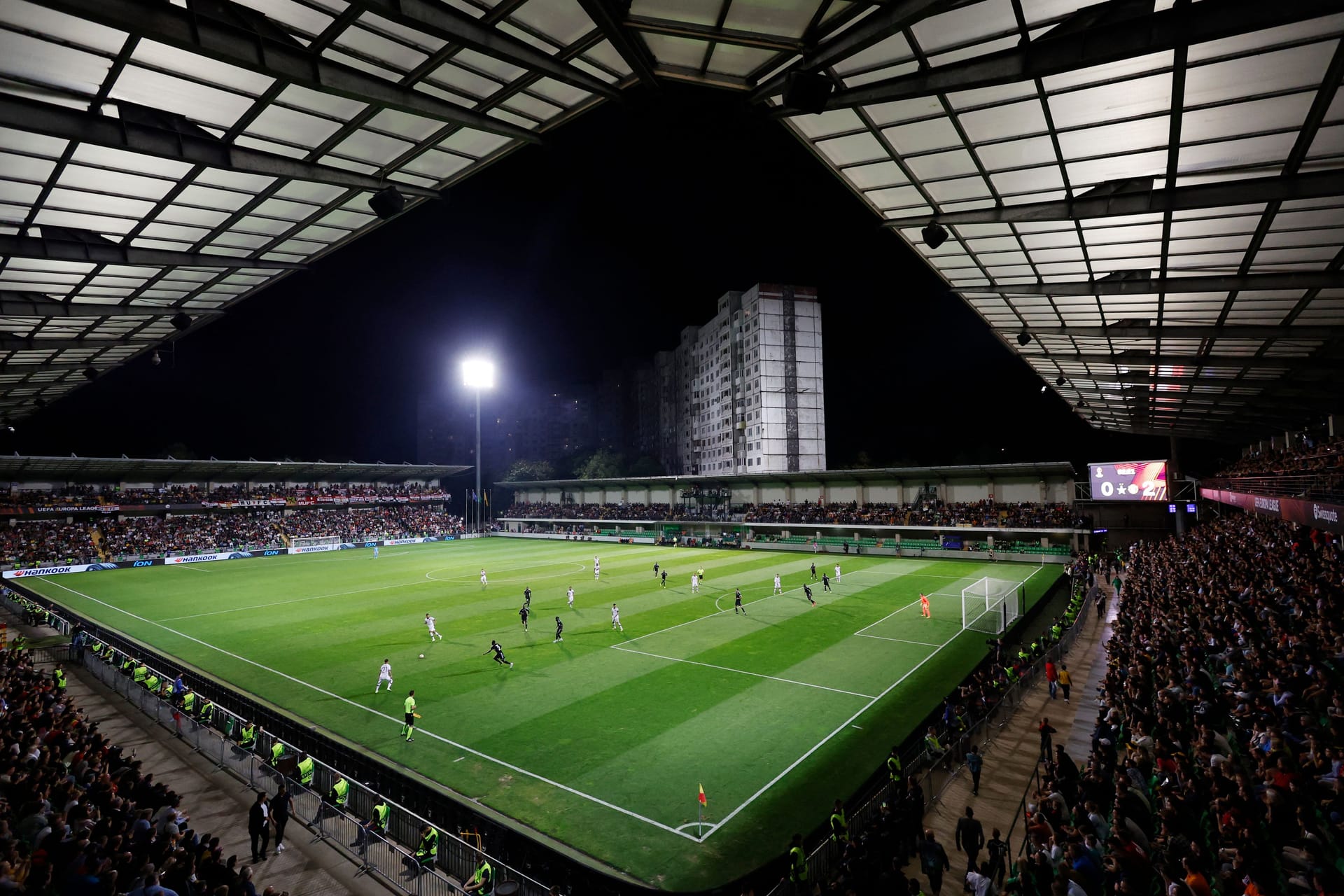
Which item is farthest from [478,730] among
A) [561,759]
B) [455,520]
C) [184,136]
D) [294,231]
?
[455,520]

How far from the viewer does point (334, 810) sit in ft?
39.1

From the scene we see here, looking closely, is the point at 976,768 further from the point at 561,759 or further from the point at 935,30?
the point at 935,30

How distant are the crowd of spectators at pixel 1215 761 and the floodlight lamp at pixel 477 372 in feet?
232

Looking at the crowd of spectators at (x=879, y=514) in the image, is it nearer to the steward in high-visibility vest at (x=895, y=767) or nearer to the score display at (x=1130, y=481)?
the score display at (x=1130, y=481)

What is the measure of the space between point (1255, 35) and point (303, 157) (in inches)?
597

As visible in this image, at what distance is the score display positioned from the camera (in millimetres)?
41656

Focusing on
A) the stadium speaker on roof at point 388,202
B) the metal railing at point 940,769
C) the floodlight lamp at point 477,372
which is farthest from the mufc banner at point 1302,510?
the floodlight lamp at point 477,372

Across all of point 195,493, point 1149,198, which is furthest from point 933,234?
point 195,493

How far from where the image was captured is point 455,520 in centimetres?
8981

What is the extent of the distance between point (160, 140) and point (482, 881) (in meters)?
13.4

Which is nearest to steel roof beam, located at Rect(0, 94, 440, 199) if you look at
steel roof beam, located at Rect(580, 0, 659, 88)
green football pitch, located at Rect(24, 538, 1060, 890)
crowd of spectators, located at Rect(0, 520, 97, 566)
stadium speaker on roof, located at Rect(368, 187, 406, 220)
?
stadium speaker on roof, located at Rect(368, 187, 406, 220)

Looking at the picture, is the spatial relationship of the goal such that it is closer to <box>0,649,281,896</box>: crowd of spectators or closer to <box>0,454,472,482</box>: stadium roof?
<box>0,649,281,896</box>: crowd of spectators

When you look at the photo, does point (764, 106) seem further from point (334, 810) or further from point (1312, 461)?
point (1312, 461)

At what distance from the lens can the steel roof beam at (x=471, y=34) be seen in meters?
8.15
